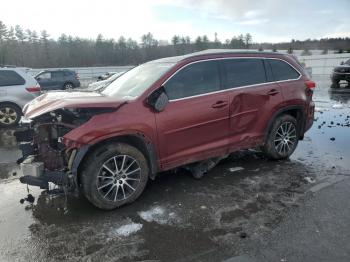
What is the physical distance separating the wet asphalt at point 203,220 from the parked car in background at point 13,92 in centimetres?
465

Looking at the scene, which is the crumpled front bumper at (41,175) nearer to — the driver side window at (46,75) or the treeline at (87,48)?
the driver side window at (46,75)

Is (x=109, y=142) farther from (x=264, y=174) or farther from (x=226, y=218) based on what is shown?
(x=264, y=174)

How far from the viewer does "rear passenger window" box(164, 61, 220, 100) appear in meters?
4.58

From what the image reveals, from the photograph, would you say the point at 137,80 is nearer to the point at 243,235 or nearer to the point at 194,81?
the point at 194,81

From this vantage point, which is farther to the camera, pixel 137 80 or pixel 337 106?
pixel 337 106

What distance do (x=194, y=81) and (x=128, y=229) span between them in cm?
225

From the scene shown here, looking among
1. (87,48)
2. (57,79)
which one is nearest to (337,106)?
(57,79)

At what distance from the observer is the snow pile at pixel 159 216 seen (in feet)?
13.0

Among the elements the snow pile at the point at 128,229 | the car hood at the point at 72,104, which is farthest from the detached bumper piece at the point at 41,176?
the snow pile at the point at 128,229

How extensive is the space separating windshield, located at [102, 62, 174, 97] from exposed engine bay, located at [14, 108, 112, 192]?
74 centimetres

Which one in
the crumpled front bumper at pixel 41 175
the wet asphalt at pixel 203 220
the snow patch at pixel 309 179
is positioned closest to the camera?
the wet asphalt at pixel 203 220

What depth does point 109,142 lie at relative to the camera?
414cm

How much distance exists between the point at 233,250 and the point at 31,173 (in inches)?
99.7

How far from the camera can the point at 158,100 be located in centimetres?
434
